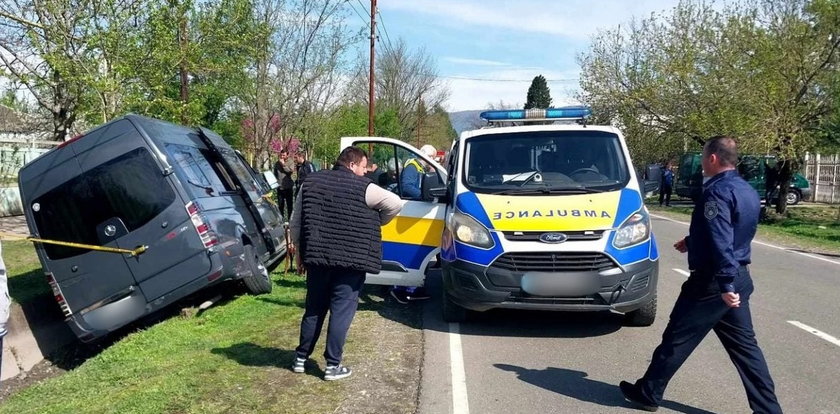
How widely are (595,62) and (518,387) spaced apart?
2835 centimetres

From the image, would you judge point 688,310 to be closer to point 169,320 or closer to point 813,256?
point 169,320

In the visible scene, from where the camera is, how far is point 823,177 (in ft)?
99.5

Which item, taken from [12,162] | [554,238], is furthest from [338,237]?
[12,162]

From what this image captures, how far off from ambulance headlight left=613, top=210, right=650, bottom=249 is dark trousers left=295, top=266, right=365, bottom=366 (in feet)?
8.10

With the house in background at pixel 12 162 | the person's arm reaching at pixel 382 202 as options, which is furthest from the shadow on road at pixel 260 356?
the house in background at pixel 12 162

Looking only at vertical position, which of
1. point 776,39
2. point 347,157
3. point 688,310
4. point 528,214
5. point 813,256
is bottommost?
point 813,256

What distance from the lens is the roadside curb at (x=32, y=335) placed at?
24.7 feet

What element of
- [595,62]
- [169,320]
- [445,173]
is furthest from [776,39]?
[169,320]

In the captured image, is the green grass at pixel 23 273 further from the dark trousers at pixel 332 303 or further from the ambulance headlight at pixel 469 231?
the ambulance headlight at pixel 469 231

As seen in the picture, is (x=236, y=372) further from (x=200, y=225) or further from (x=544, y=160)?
(x=544, y=160)

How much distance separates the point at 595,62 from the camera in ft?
103

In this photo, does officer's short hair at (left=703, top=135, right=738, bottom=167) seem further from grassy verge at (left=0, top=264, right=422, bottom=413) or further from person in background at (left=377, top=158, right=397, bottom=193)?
person in background at (left=377, top=158, right=397, bottom=193)

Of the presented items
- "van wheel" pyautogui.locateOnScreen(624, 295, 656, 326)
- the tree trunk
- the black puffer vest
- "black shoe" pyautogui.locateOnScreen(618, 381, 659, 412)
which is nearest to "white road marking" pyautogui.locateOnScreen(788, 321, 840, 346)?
"van wheel" pyautogui.locateOnScreen(624, 295, 656, 326)

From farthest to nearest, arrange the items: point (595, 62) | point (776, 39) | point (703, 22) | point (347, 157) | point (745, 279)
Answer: point (595, 62) < point (703, 22) < point (776, 39) < point (347, 157) < point (745, 279)
